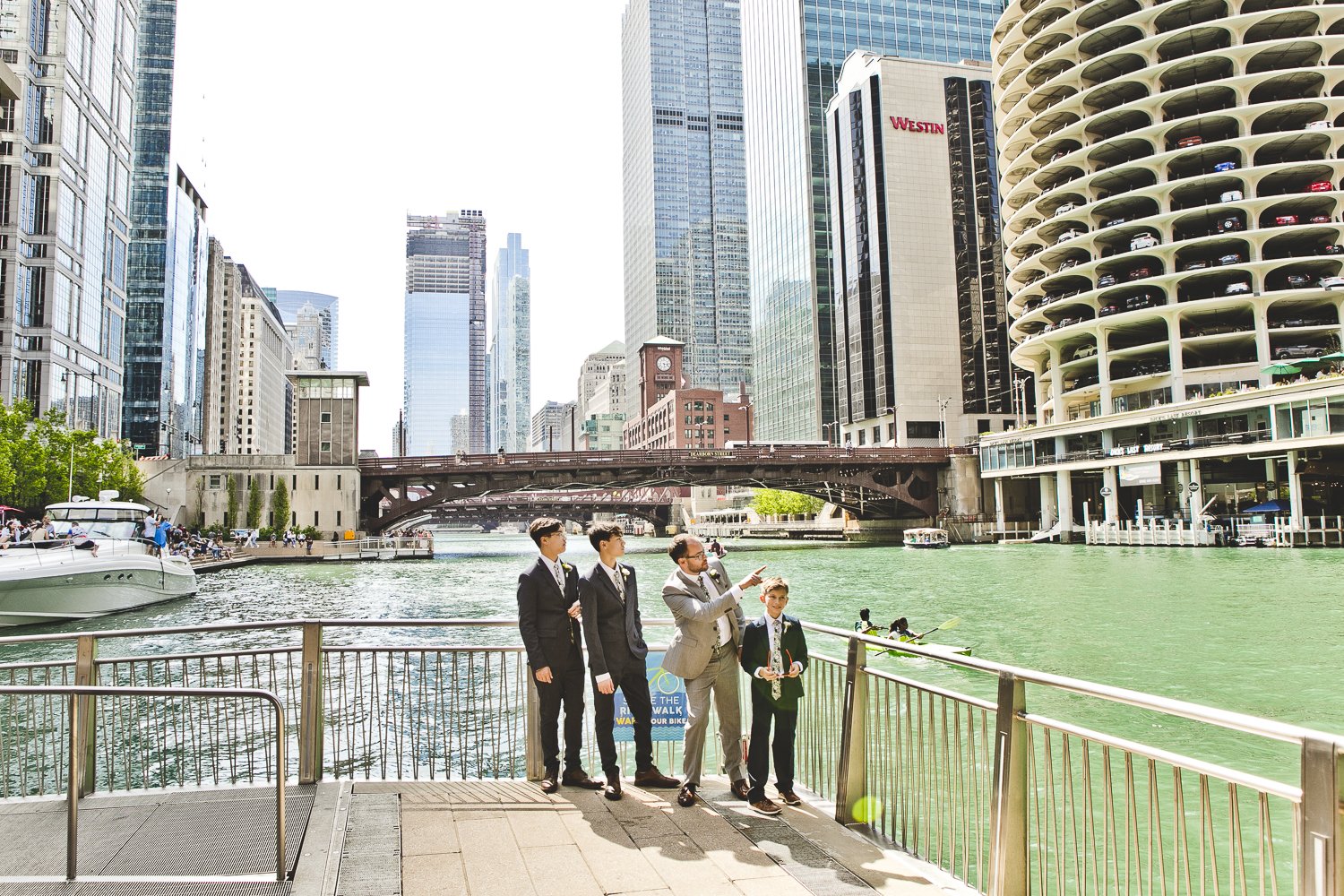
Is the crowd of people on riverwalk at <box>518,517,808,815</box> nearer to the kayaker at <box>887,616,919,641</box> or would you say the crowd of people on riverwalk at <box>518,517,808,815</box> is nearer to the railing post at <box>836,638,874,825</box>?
the railing post at <box>836,638,874,825</box>

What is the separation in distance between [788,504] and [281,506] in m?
73.0

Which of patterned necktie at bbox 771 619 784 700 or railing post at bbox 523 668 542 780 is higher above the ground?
patterned necktie at bbox 771 619 784 700

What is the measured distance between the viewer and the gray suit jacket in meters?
7.13

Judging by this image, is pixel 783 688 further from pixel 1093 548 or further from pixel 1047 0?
pixel 1047 0

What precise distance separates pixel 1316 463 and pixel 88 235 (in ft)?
323

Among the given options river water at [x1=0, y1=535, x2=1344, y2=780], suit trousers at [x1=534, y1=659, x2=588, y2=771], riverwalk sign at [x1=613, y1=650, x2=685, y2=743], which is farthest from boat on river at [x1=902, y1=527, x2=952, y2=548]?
suit trousers at [x1=534, y1=659, x2=588, y2=771]

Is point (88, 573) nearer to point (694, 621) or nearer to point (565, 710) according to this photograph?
point (565, 710)

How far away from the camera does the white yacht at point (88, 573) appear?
26.3 metres

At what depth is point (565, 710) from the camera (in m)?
7.43

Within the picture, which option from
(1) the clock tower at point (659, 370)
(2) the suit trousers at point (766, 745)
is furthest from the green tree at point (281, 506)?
(1) the clock tower at point (659, 370)

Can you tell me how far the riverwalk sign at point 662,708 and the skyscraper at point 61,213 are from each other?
7308 centimetres

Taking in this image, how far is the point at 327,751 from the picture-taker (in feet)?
44.7

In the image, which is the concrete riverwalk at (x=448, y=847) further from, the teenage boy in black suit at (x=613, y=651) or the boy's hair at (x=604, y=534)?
the boy's hair at (x=604, y=534)

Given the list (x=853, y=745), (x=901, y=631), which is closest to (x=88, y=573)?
(x=901, y=631)
